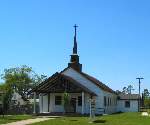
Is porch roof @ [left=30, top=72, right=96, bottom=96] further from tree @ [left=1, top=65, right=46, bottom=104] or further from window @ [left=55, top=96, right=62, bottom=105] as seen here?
tree @ [left=1, top=65, right=46, bottom=104]

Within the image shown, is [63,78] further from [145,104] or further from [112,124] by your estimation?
[145,104]

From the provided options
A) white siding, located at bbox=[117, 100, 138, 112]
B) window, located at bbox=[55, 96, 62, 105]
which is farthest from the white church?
white siding, located at bbox=[117, 100, 138, 112]

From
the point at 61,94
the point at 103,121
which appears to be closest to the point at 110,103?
the point at 61,94

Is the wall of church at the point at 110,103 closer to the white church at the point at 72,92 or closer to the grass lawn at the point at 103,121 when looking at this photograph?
the white church at the point at 72,92

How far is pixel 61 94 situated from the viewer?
58.3m

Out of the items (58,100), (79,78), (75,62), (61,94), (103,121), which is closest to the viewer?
(103,121)

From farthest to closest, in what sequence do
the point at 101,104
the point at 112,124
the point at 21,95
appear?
1. the point at 21,95
2. the point at 101,104
3. the point at 112,124

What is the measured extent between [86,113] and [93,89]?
5363 mm

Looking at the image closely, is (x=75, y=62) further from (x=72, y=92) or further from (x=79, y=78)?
(x=72, y=92)

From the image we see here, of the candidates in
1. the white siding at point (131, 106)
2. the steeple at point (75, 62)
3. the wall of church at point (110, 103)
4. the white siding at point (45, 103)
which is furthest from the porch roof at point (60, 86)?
the white siding at point (131, 106)

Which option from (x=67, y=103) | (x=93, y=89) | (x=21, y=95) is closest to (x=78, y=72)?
(x=93, y=89)

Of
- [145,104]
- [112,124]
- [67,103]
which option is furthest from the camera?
[145,104]

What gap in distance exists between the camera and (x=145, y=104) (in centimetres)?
11344

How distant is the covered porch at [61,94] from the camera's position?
56125 millimetres
